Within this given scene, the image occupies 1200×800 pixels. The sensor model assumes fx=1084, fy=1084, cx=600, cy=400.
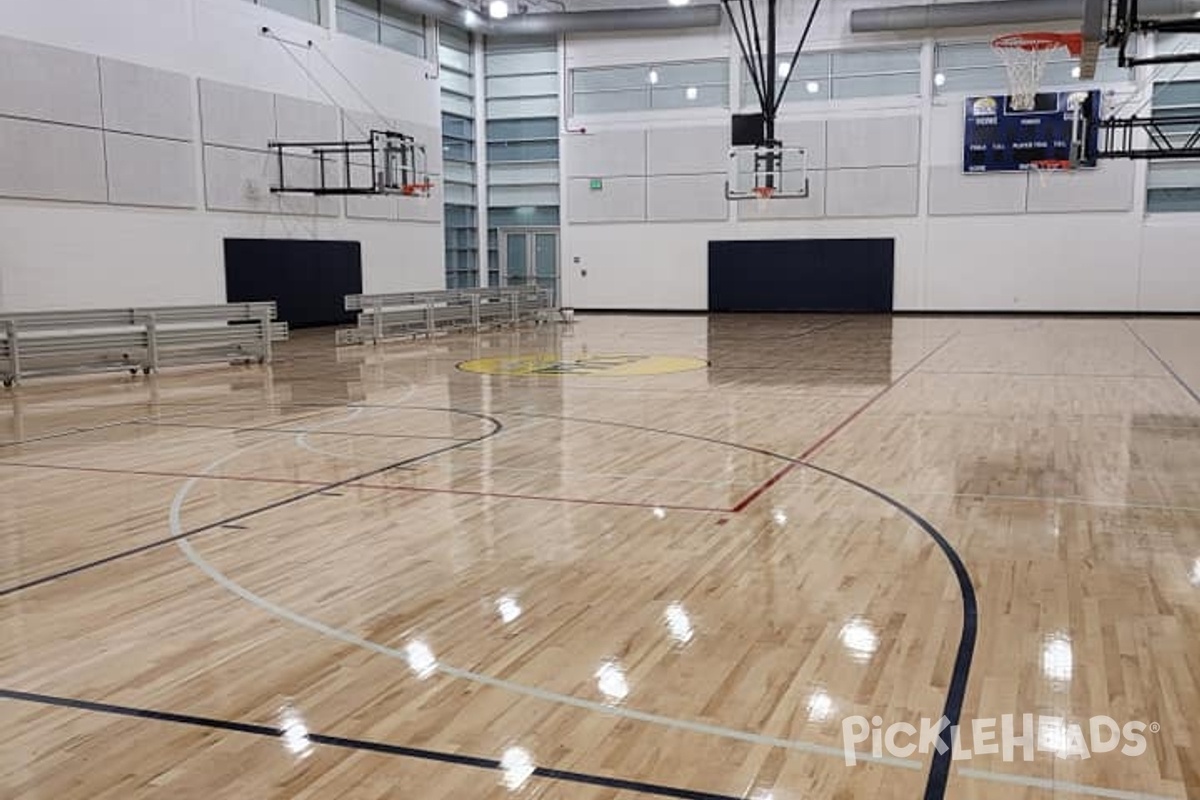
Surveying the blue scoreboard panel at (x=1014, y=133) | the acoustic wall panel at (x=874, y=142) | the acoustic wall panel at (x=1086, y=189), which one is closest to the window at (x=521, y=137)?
the acoustic wall panel at (x=874, y=142)

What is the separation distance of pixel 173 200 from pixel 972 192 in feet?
58.3

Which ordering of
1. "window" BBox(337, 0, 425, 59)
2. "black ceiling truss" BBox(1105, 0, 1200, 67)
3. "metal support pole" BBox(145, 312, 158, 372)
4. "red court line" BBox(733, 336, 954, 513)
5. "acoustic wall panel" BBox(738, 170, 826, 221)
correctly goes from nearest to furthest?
"red court line" BBox(733, 336, 954, 513) < "black ceiling truss" BBox(1105, 0, 1200, 67) < "metal support pole" BBox(145, 312, 158, 372) < "window" BBox(337, 0, 425, 59) < "acoustic wall panel" BBox(738, 170, 826, 221)

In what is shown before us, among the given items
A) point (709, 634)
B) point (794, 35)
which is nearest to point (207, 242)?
point (794, 35)

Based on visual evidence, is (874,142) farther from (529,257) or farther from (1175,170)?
(529,257)

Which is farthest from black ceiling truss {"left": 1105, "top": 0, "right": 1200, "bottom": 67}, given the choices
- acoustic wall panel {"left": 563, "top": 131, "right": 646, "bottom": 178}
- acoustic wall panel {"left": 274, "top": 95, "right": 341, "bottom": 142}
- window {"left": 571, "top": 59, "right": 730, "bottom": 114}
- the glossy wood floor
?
acoustic wall panel {"left": 563, "top": 131, "right": 646, "bottom": 178}

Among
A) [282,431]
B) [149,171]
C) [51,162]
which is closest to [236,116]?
[149,171]

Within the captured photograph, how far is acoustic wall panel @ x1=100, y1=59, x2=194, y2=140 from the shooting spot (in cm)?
1736

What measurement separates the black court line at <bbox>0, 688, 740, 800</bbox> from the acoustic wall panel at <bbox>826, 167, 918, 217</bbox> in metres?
25.1

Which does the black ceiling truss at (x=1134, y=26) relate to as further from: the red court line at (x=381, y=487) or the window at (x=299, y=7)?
the window at (x=299, y=7)

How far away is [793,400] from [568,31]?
62.8ft

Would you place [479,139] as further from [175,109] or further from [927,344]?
[927,344]

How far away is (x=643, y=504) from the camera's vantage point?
641cm

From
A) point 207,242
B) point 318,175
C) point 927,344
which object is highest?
point 318,175

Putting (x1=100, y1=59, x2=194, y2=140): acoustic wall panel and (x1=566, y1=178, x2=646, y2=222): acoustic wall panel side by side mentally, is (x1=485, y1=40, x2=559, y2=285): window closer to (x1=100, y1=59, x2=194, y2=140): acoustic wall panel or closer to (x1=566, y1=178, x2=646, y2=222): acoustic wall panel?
(x1=566, y1=178, x2=646, y2=222): acoustic wall panel
